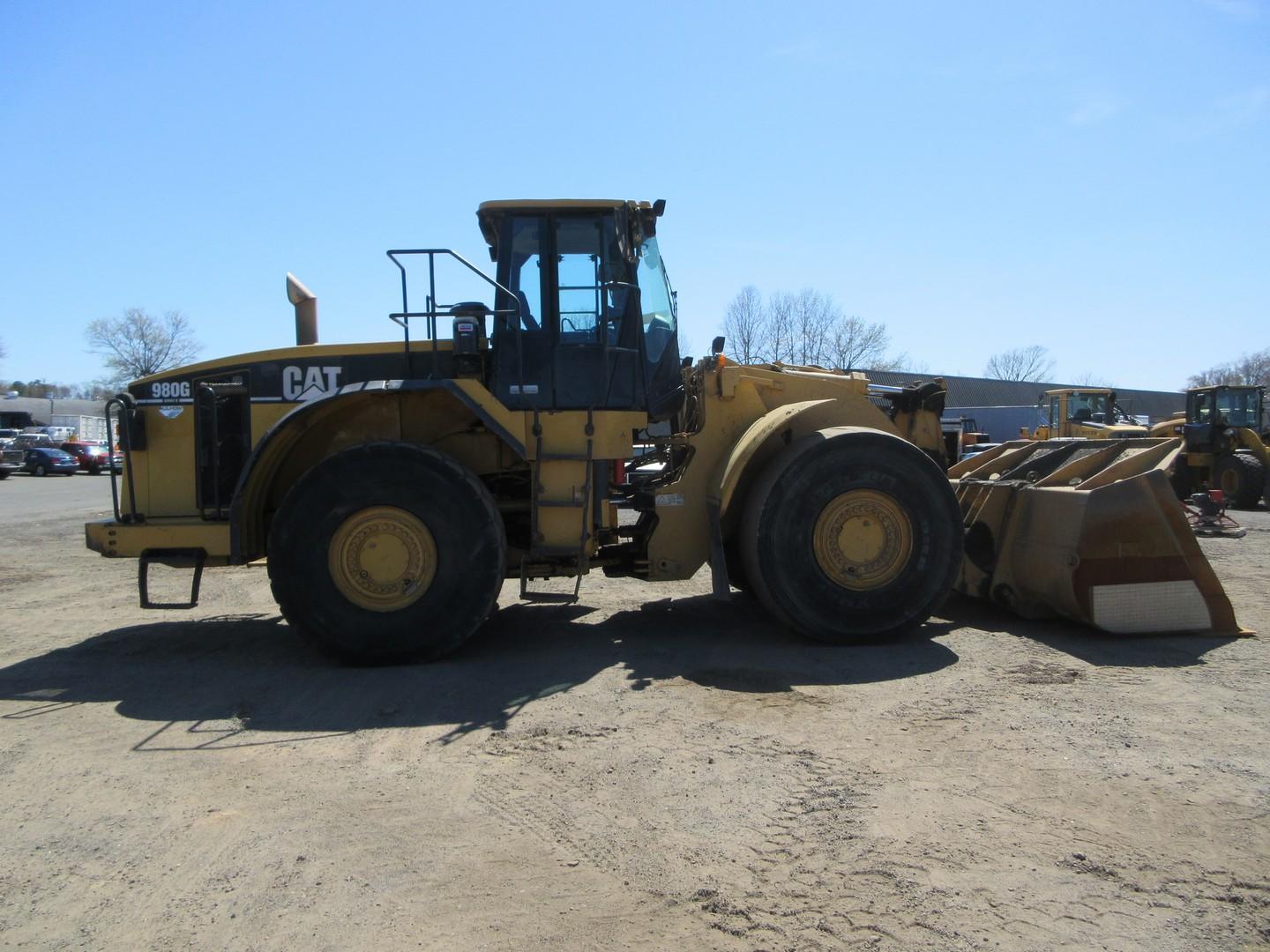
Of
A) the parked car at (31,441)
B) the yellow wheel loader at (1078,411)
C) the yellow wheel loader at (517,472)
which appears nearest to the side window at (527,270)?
the yellow wheel loader at (517,472)

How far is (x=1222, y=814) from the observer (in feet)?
12.1

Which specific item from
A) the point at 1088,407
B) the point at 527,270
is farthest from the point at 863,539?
the point at 1088,407

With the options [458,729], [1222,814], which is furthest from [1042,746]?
[458,729]

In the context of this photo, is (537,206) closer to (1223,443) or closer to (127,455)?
(127,455)

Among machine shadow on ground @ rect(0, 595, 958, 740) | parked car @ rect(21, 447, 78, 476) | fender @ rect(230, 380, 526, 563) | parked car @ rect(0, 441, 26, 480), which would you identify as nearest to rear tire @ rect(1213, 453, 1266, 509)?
machine shadow on ground @ rect(0, 595, 958, 740)

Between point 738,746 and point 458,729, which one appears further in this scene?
point 458,729

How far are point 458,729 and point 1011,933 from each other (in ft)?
9.38

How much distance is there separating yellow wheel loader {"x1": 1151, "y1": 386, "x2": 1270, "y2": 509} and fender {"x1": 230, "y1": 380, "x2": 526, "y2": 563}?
698 inches

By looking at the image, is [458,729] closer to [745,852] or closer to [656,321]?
[745,852]

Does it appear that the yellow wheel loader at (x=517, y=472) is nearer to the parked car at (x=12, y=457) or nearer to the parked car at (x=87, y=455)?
the parked car at (x=12, y=457)

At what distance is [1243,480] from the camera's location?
61.0ft

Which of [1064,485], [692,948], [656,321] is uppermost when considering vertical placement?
[656,321]

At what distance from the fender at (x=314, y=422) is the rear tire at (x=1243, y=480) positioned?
57.7 feet

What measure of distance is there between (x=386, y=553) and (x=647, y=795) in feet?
9.33
